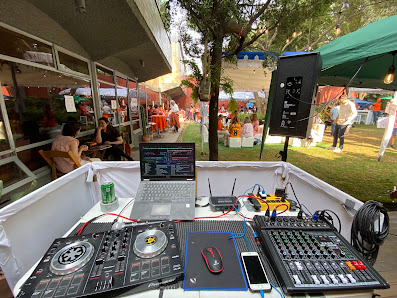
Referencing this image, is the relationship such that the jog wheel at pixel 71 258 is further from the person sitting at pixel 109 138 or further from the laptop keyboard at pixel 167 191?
the person sitting at pixel 109 138

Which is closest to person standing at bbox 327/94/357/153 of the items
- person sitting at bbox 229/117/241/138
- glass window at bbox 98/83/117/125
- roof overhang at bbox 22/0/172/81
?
person sitting at bbox 229/117/241/138

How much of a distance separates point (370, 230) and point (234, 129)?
5.64 m

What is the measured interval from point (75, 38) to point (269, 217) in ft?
14.5

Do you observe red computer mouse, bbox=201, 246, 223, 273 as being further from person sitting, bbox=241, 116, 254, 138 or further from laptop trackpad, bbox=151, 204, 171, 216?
person sitting, bbox=241, 116, 254, 138

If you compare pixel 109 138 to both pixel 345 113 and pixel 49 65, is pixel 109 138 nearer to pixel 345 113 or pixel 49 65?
pixel 49 65

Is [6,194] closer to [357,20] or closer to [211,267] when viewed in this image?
[211,267]

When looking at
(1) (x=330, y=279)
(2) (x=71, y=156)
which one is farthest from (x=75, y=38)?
(1) (x=330, y=279)

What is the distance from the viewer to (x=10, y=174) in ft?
7.22

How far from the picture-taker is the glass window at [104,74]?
4293mm

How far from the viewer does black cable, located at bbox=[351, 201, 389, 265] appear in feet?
2.83

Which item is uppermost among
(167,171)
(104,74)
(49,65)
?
(104,74)

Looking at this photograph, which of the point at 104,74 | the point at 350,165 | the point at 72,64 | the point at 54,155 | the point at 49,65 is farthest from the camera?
the point at 350,165

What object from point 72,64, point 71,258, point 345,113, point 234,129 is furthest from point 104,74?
point 345,113

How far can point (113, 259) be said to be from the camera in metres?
0.73
